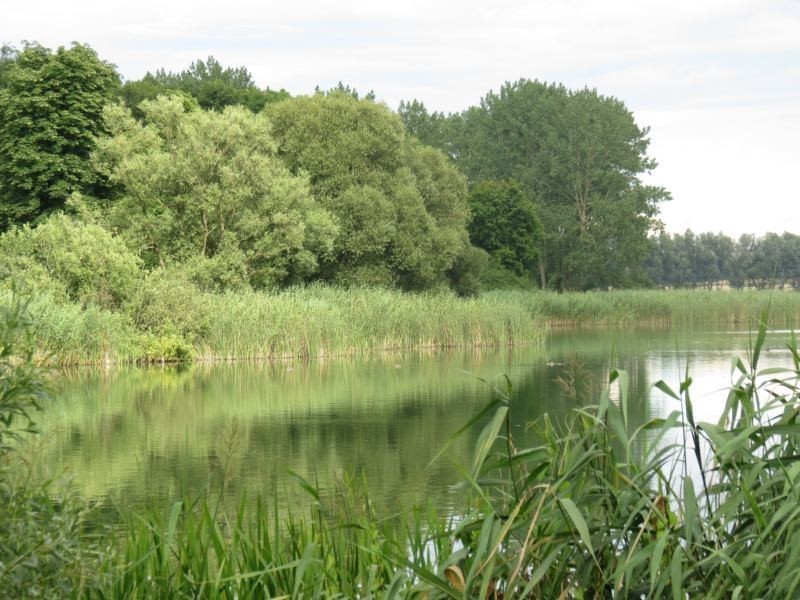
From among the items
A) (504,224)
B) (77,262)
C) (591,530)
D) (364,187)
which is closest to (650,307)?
(504,224)

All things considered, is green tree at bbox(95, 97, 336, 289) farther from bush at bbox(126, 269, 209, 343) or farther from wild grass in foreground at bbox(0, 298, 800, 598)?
wild grass in foreground at bbox(0, 298, 800, 598)

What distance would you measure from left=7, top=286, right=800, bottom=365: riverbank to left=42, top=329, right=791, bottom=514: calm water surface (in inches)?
45.2

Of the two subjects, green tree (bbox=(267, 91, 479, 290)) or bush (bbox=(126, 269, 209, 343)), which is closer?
bush (bbox=(126, 269, 209, 343))

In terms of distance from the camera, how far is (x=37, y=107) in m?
42.0

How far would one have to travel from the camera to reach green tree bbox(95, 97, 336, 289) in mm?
37031

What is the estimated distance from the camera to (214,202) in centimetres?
3731

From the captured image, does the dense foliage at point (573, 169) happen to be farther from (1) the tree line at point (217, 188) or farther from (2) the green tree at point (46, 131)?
(2) the green tree at point (46, 131)

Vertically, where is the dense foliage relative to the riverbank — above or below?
above

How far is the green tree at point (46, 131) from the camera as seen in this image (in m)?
41.4

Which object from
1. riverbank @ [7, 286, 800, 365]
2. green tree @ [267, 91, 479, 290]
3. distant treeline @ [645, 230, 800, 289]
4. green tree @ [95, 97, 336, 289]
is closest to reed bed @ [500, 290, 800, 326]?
green tree @ [267, 91, 479, 290]

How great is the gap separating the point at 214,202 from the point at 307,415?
62.7 ft

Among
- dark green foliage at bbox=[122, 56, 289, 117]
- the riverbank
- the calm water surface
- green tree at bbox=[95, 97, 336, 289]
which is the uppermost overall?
dark green foliage at bbox=[122, 56, 289, 117]

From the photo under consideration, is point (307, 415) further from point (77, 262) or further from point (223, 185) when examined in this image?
point (223, 185)

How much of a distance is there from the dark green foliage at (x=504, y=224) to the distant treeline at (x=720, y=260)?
3372 centimetres
